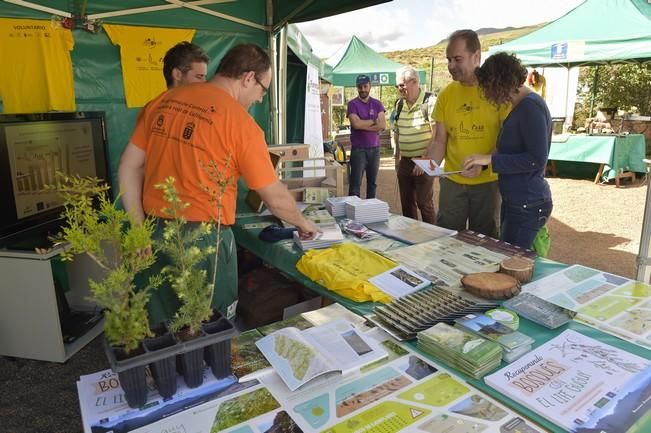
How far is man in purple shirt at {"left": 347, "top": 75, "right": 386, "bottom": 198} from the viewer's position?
527 centimetres

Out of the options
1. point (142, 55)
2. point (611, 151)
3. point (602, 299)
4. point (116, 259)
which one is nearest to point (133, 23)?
point (142, 55)

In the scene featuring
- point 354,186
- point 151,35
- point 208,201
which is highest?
point 151,35

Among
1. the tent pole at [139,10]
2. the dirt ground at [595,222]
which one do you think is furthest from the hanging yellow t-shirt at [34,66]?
the dirt ground at [595,222]

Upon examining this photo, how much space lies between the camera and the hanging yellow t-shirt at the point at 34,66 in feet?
9.16

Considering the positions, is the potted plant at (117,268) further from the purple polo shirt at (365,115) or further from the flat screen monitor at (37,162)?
the purple polo shirt at (365,115)

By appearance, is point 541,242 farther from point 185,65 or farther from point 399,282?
point 185,65

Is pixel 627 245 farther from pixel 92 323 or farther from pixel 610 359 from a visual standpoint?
pixel 92 323

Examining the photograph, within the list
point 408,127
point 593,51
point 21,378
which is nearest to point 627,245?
point 408,127

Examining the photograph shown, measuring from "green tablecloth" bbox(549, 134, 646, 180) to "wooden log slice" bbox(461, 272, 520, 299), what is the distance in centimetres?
650

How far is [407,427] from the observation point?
94cm

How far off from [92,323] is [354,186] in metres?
3.34

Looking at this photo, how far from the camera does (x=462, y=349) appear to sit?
1.15 meters

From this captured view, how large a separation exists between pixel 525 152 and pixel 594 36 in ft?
21.0

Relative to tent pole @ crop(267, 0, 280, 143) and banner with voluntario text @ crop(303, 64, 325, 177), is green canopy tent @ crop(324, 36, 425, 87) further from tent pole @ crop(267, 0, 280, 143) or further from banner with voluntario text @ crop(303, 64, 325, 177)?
tent pole @ crop(267, 0, 280, 143)
